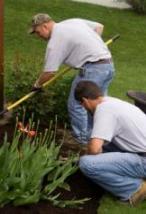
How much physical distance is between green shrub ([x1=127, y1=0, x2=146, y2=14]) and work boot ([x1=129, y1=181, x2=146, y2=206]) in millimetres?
13364

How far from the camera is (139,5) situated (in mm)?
19484

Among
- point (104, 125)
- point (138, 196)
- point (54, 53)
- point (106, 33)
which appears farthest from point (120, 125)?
point (106, 33)

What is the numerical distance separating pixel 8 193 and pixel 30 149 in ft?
1.42

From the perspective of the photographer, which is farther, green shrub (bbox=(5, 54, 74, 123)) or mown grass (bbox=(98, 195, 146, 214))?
green shrub (bbox=(5, 54, 74, 123))

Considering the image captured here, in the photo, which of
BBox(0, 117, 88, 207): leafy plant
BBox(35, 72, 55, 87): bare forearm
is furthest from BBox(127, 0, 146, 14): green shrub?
BBox(0, 117, 88, 207): leafy plant

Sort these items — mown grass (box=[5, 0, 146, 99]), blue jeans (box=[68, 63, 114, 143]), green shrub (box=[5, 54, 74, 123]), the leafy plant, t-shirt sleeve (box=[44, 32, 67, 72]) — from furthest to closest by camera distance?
1. mown grass (box=[5, 0, 146, 99])
2. green shrub (box=[5, 54, 74, 123])
3. blue jeans (box=[68, 63, 114, 143])
4. t-shirt sleeve (box=[44, 32, 67, 72])
5. the leafy plant

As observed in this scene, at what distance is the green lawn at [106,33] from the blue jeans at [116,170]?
183 inches

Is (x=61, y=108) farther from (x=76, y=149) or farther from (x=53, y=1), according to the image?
(x=53, y=1)

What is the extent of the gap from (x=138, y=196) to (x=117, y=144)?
50 cm

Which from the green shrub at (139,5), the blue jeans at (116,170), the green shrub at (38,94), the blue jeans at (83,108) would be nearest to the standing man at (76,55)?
the blue jeans at (83,108)

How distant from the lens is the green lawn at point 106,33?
13.0m

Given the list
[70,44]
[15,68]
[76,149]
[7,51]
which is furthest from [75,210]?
[7,51]

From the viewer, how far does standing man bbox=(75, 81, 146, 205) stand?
20.1ft

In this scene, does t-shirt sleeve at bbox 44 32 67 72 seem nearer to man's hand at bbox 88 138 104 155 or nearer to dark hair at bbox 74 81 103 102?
dark hair at bbox 74 81 103 102
